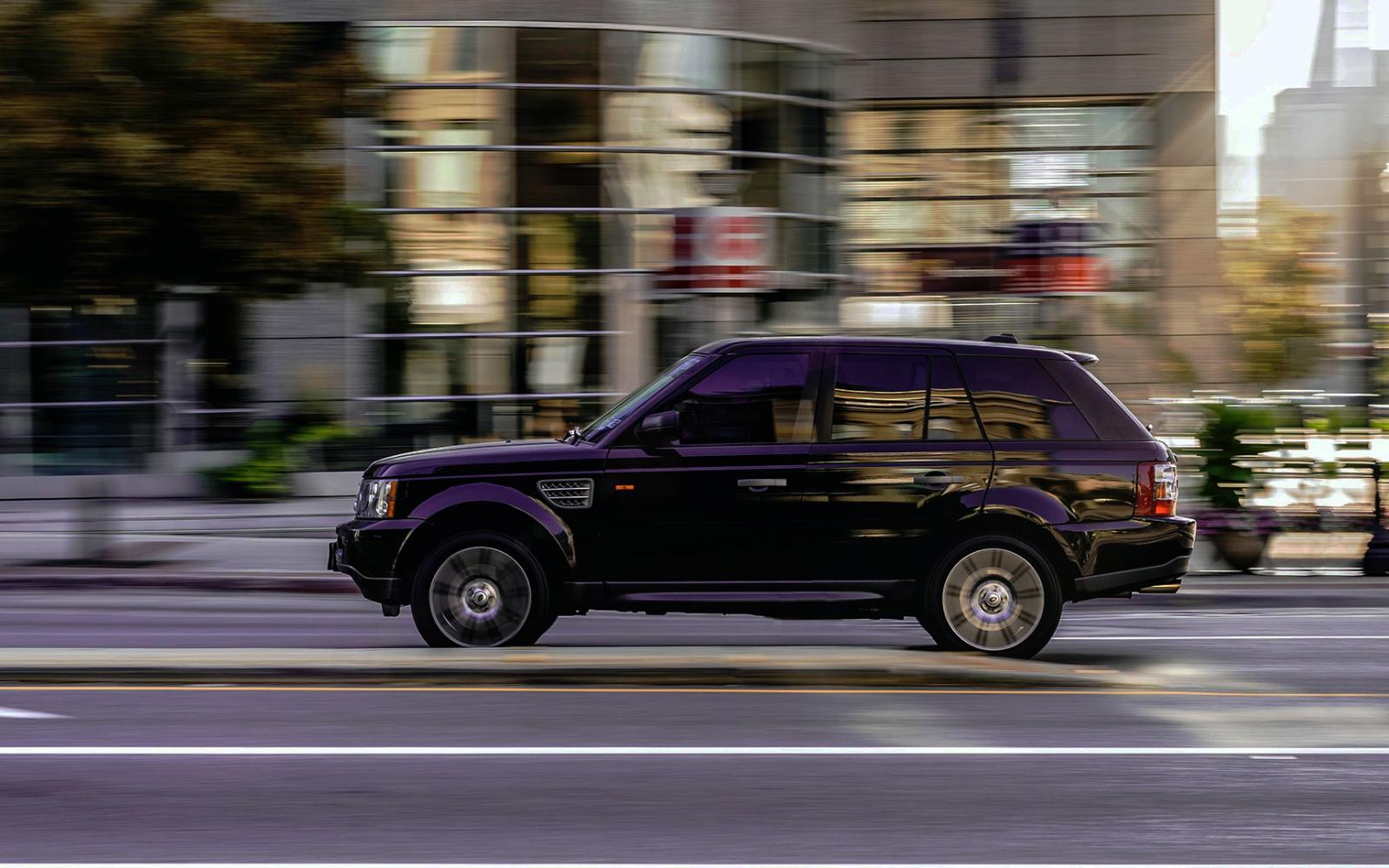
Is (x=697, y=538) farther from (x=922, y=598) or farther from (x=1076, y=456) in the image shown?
(x=1076, y=456)

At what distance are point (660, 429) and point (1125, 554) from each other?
8.51ft

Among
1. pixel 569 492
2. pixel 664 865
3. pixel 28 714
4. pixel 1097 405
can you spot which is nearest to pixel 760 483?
pixel 569 492

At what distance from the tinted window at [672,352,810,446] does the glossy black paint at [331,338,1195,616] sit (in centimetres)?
1

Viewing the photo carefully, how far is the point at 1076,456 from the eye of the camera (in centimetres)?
952

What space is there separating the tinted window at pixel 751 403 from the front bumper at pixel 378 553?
161 cm

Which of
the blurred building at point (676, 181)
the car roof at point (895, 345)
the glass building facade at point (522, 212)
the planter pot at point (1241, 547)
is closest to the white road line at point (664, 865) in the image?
the car roof at point (895, 345)

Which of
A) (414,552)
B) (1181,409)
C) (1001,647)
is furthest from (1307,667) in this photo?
(1181,409)

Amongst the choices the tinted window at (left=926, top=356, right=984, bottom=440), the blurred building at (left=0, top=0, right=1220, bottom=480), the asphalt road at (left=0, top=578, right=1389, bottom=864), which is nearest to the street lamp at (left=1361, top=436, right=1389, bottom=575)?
the blurred building at (left=0, top=0, right=1220, bottom=480)

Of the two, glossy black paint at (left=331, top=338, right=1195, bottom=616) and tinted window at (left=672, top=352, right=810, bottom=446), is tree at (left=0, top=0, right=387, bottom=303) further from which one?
tinted window at (left=672, top=352, right=810, bottom=446)

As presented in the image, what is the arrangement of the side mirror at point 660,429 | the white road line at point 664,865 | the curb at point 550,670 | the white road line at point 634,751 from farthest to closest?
the side mirror at point 660,429 → the curb at point 550,670 → the white road line at point 634,751 → the white road line at point 664,865

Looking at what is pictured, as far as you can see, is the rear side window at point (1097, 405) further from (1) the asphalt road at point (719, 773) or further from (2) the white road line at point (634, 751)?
(2) the white road line at point (634, 751)

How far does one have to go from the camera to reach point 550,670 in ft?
28.5

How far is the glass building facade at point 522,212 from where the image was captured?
70.0 feet

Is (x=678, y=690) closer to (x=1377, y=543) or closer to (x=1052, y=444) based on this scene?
(x=1052, y=444)
